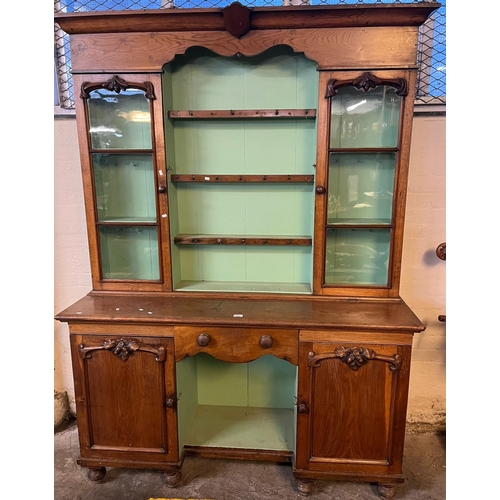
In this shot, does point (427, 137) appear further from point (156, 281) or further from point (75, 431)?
point (75, 431)

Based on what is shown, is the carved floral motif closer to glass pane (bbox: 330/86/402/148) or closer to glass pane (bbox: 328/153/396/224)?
glass pane (bbox: 328/153/396/224)

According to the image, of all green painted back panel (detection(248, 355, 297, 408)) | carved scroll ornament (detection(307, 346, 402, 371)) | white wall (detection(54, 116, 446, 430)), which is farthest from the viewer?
green painted back panel (detection(248, 355, 297, 408))

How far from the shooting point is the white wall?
1920 millimetres

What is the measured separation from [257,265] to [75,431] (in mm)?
1613

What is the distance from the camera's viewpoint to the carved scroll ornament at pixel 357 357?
1547 millimetres

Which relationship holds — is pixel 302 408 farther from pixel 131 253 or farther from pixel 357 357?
pixel 131 253

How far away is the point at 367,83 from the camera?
5.22 feet

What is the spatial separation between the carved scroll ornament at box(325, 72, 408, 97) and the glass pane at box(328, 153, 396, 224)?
29cm

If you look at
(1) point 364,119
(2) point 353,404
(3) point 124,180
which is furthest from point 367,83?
(2) point 353,404

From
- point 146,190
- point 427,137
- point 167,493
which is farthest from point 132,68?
point 167,493

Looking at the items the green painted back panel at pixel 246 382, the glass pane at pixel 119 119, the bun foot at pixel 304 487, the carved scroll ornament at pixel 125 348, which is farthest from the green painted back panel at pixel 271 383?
the glass pane at pixel 119 119

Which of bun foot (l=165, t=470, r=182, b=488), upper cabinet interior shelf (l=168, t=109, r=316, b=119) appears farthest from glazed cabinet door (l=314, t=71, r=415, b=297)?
bun foot (l=165, t=470, r=182, b=488)

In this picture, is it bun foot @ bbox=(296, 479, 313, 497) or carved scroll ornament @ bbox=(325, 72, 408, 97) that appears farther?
bun foot @ bbox=(296, 479, 313, 497)

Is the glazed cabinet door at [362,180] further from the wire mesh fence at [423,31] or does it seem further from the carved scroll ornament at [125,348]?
the carved scroll ornament at [125,348]
